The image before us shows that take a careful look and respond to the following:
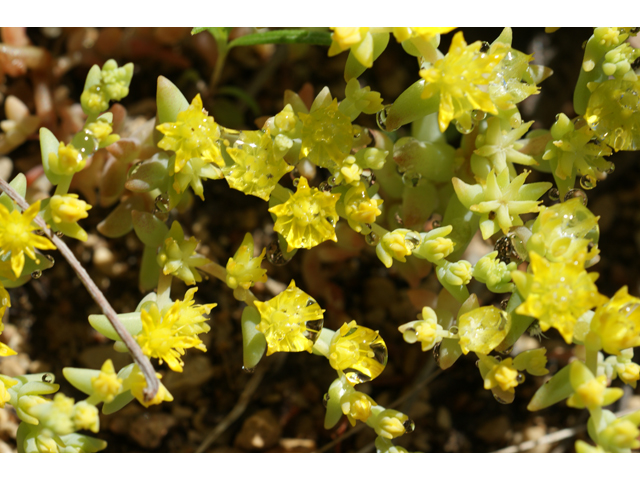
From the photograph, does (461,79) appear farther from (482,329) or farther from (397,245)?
(482,329)

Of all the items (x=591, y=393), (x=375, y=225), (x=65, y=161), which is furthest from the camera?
(x=375, y=225)

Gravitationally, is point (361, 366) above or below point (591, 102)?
below

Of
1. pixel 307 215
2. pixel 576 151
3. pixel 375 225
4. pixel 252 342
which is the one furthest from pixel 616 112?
pixel 252 342

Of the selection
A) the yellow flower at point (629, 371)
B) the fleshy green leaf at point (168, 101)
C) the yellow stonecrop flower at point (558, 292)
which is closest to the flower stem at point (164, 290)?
the fleshy green leaf at point (168, 101)

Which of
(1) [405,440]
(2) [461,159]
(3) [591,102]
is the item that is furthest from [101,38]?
(1) [405,440]

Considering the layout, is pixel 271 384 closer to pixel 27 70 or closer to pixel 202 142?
pixel 202 142

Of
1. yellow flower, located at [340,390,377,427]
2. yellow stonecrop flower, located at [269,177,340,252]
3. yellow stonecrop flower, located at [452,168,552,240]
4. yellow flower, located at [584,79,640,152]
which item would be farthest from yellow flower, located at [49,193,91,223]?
yellow flower, located at [584,79,640,152]

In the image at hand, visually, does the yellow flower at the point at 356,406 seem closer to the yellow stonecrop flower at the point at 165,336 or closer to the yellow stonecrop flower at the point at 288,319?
the yellow stonecrop flower at the point at 288,319
